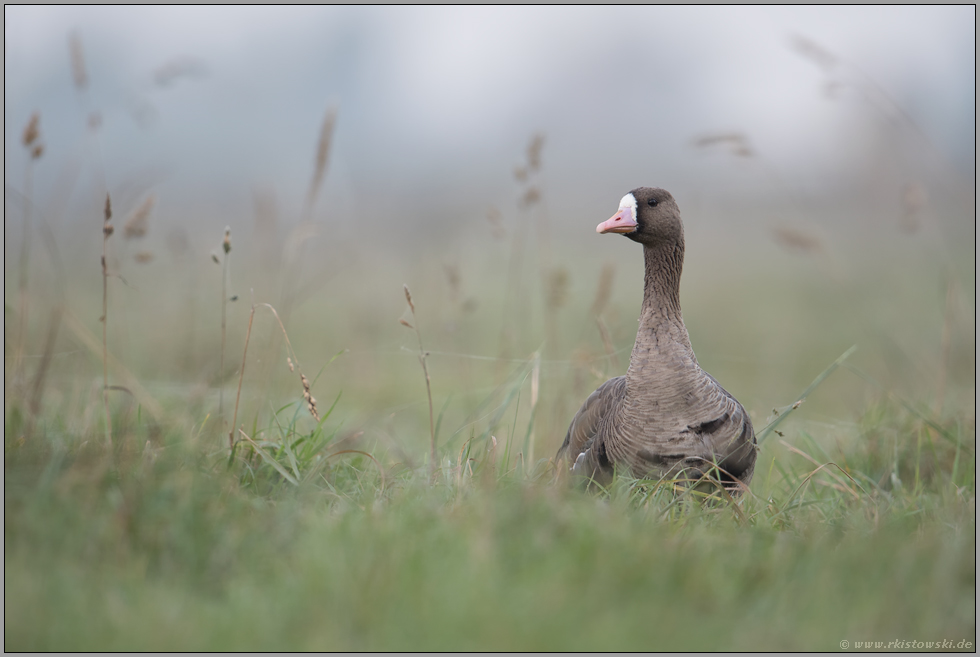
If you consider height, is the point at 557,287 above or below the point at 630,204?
below

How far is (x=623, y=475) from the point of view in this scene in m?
4.09

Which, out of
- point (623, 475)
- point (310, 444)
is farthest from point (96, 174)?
point (623, 475)

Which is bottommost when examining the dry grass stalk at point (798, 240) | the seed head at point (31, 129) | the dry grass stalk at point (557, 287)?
the dry grass stalk at point (557, 287)

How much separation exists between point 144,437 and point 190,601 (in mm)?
1260

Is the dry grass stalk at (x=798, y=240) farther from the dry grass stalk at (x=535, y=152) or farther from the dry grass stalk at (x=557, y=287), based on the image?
the dry grass stalk at (x=535, y=152)

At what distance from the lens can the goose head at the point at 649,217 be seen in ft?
14.9

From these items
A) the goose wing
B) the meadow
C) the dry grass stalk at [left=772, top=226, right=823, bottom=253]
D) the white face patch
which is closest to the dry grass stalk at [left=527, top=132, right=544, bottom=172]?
the meadow

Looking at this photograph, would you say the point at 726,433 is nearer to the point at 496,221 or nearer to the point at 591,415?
the point at 591,415

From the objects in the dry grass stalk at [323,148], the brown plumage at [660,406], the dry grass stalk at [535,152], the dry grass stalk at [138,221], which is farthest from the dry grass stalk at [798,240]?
the dry grass stalk at [138,221]

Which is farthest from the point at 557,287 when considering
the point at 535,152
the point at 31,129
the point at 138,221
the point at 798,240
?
the point at 31,129

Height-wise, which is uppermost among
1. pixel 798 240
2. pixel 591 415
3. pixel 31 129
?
pixel 31 129

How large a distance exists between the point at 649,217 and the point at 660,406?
117cm

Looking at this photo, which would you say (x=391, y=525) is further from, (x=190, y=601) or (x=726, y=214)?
(x=726, y=214)

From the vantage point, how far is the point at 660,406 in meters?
4.13
